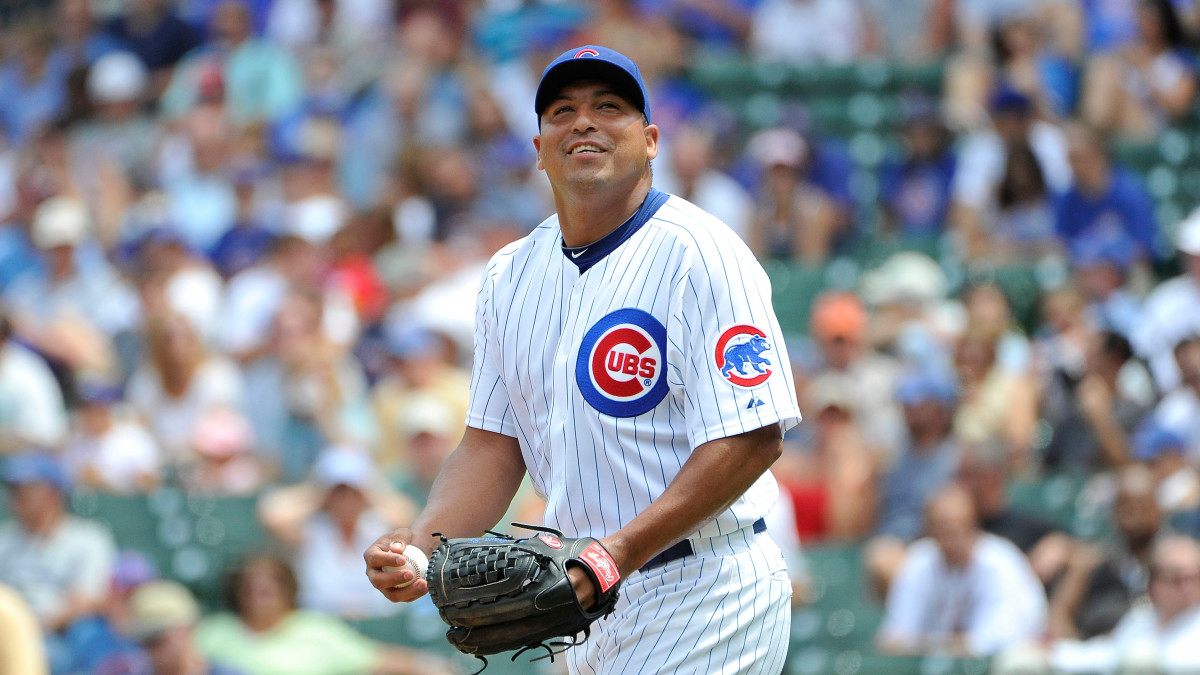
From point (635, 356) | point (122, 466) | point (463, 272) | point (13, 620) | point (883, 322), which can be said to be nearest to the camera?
point (635, 356)

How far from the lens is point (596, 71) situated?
10.2 ft

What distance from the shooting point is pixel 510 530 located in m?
7.14

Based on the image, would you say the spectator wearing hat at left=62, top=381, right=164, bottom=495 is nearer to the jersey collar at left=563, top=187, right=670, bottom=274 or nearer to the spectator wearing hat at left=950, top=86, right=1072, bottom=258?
the spectator wearing hat at left=950, top=86, right=1072, bottom=258

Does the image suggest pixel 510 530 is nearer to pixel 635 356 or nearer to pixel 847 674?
pixel 847 674

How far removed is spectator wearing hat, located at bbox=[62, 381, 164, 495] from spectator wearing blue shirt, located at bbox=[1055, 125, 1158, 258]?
5094 millimetres

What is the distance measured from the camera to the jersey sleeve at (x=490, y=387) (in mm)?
3377

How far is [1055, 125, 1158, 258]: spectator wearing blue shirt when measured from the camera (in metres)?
9.11

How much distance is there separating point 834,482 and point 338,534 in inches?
88.2

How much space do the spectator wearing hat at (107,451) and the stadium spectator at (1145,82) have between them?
593cm

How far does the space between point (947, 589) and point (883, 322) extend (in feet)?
6.93

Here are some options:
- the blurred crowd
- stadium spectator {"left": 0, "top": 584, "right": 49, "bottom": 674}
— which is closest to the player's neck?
stadium spectator {"left": 0, "top": 584, "right": 49, "bottom": 674}

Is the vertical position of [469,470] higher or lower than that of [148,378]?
lower

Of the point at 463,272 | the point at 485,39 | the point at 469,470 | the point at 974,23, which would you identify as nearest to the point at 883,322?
the point at 463,272

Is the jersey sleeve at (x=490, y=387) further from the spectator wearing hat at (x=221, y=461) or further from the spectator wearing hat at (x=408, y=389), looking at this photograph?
the spectator wearing hat at (x=221, y=461)
